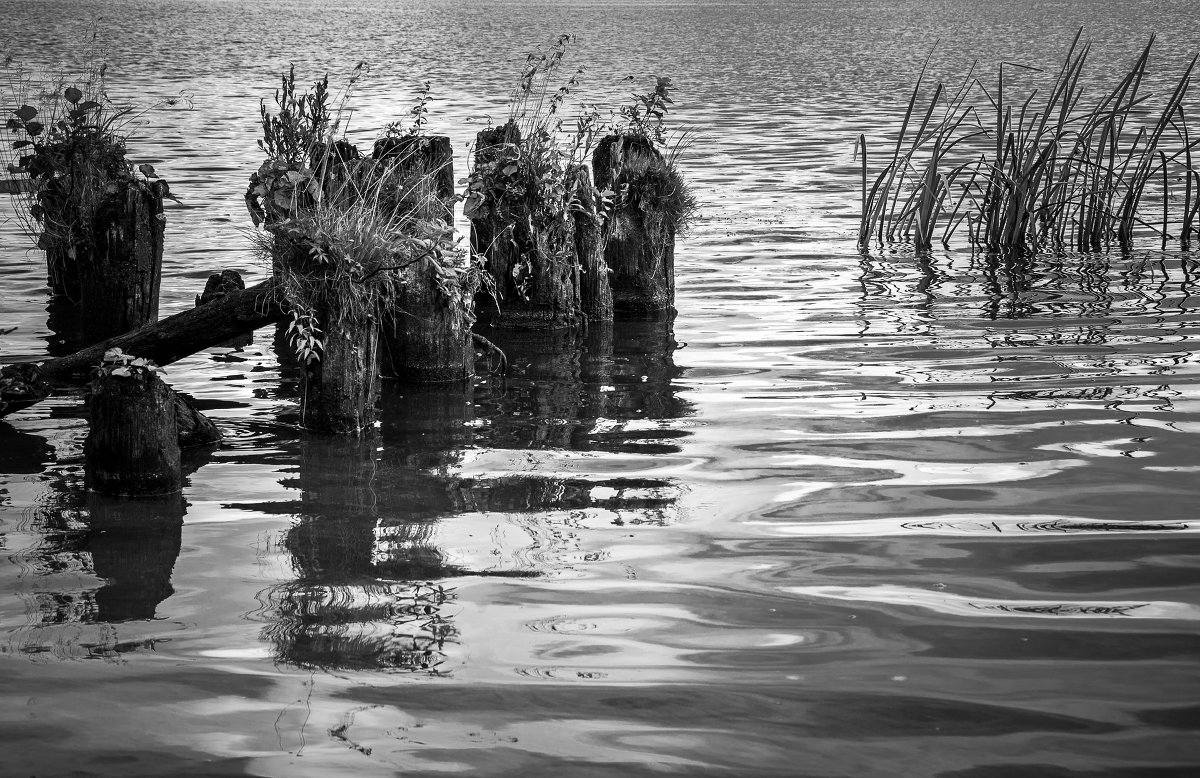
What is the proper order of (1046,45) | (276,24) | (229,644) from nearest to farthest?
(229,644) < (1046,45) < (276,24)

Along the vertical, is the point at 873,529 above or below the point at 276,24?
below

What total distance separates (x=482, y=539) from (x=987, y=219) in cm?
757

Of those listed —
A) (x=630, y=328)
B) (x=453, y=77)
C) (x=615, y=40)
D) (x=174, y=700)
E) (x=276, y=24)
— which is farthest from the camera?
(x=276, y=24)

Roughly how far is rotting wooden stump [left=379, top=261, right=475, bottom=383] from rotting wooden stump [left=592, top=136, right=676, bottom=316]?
1.96 metres

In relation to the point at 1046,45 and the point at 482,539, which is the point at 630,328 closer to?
the point at 482,539

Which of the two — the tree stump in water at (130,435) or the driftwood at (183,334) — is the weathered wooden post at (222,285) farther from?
the tree stump in water at (130,435)

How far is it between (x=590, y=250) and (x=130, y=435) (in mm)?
4077

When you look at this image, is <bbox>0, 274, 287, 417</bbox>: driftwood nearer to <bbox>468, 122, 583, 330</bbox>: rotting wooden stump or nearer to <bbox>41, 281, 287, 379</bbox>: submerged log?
<bbox>41, 281, 287, 379</bbox>: submerged log

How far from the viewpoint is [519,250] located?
8562mm

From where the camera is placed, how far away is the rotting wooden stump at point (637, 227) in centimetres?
891

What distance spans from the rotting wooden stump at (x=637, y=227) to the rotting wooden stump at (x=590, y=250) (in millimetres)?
212

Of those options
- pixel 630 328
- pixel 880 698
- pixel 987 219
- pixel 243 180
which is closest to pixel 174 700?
pixel 880 698

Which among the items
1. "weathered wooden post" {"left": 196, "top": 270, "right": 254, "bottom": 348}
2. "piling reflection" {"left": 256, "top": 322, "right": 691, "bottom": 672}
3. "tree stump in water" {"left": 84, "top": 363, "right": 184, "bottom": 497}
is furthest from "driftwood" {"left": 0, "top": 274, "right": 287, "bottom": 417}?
"tree stump in water" {"left": 84, "top": 363, "right": 184, "bottom": 497}

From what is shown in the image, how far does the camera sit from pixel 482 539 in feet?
16.5
